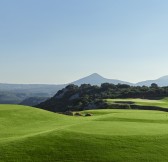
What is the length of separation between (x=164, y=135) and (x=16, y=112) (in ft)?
72.9

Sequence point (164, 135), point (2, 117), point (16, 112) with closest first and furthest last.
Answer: point (164, 135)
point (2, 117)
point (16, 112)

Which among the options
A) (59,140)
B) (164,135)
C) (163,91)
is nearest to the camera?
(59,140)

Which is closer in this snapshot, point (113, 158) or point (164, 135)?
point (113, 158)

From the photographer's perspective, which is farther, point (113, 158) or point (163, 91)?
point (163, 91)

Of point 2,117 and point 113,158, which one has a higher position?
point 2,117

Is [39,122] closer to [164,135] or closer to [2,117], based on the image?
[2,117]

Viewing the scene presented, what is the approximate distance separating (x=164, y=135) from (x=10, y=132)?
571 inches

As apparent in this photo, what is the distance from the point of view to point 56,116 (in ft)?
156

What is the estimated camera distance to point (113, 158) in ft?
77.2

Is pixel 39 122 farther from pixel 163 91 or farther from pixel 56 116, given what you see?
pixel 163 91

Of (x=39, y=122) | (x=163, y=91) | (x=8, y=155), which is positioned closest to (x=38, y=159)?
(x=8, y=155)

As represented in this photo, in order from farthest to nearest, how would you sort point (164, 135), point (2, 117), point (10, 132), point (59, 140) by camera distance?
point (2, 117), point (10, 132), point (164, 135), point (59, 140)

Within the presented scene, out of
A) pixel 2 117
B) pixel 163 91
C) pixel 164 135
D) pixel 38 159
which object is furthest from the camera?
pixel 163 91

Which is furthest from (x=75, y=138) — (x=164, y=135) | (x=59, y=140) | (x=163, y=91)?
(x=163, y=91)
